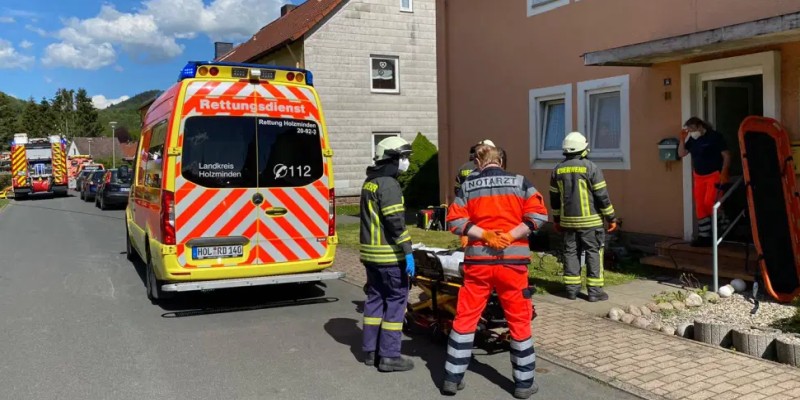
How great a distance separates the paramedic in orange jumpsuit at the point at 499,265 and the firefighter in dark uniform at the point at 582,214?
2.77 m

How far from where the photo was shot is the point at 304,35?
72.4 feet

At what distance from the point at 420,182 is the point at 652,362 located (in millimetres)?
15683

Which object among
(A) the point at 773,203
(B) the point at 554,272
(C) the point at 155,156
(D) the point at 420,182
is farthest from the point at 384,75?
(A) the point at 773,203

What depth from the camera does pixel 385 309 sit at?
5434 mm

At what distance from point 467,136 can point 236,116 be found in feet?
22.2

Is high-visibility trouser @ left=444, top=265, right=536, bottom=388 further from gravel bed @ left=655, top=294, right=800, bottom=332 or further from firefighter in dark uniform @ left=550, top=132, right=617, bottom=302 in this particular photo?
firefighter in dark uniform @ left=550, top=132, right=617, bottom=302

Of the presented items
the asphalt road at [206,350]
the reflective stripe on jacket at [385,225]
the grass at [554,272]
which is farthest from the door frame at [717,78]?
the reflective stripe on jacket at [385,225]

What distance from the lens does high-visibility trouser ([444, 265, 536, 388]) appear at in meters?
4.54

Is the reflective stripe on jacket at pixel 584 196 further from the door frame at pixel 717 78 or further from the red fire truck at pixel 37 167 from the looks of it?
the red fire truck at pixel 37 167

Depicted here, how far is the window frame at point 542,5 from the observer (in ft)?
35.3

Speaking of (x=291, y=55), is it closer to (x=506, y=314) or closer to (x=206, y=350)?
(x=206, y=350)

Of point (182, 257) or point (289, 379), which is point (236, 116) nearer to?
point (182, 257)

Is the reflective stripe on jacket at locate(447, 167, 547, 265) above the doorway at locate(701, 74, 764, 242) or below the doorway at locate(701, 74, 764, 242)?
below

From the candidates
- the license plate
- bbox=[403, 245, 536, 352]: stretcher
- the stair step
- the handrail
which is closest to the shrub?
the stair step
